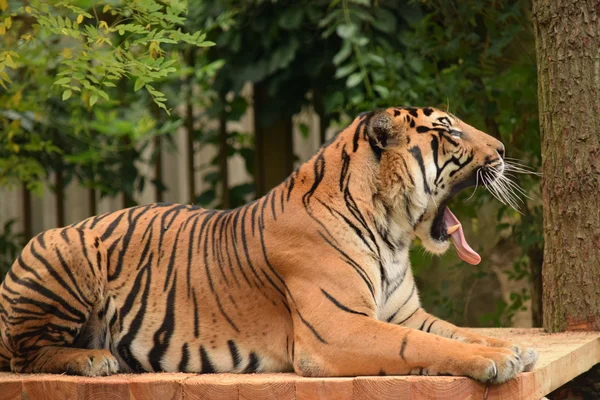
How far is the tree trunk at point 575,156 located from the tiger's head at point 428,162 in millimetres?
532

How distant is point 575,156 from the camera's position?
13.1 feet

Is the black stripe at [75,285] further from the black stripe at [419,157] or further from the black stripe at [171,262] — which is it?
the black stripe at [419,157]

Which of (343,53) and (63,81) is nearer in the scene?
(63,81)

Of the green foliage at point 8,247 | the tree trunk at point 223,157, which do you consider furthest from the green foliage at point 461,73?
the green foliage at point 8,247

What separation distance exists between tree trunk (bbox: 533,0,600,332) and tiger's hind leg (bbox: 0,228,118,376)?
196 centimetres

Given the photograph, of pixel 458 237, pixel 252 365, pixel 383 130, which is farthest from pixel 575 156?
pixel 252 365

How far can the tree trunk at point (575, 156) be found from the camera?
3975mm

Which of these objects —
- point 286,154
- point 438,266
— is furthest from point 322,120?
point 438,266

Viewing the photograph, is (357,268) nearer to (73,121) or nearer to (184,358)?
(184,358)

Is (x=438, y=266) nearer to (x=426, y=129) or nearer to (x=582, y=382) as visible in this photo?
(x=582, y=382)

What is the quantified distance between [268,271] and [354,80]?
256cm

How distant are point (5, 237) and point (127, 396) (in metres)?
4.30

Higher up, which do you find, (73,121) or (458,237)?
(73,121)

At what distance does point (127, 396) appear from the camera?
322cm
